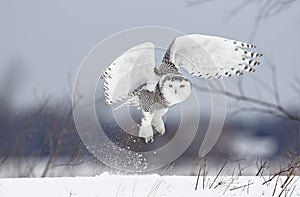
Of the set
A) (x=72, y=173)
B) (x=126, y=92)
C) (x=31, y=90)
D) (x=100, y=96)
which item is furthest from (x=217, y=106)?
(x=31, y=90)

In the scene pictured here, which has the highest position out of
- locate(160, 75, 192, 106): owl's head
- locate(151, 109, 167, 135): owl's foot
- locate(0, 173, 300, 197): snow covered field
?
locate(160, 75, 192, 106): owl's head

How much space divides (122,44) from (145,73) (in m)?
0.24

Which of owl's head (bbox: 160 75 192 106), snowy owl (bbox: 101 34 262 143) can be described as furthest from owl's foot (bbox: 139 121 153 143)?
owl's head (bbox: 160 75 192 106)

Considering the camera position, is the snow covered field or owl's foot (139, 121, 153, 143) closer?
the snow covered field

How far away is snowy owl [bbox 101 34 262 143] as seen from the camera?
13.4ft

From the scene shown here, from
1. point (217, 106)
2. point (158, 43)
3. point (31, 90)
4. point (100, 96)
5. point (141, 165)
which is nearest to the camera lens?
point (158, 43)

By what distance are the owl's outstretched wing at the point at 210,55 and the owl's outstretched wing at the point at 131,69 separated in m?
0.14

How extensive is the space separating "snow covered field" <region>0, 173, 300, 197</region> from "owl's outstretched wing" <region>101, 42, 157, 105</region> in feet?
2.13

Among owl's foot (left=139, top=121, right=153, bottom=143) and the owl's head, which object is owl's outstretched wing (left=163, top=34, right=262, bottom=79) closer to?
the owl's head

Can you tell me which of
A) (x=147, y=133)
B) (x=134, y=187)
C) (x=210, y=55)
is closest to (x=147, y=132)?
(x=147, y=133)

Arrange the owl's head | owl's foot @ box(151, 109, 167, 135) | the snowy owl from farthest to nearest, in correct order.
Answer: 1. owl's foot @ box(151, 109, 167, 135)
2. the snowy owl
3. the owl's head

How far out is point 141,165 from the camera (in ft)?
18.1

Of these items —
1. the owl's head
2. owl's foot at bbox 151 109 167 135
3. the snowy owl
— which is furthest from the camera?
owl's foot at bbox 151 109 167 135

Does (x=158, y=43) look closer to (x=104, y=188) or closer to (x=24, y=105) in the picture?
(x=104, y=188)
